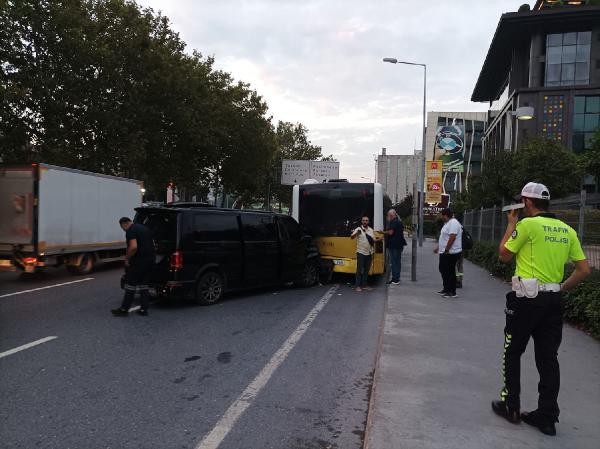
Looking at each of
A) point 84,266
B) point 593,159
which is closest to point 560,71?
point 593,159

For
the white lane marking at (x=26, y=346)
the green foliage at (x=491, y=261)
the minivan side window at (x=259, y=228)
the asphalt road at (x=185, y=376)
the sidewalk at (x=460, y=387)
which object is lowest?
the white lane marking at (x=26, y=346)

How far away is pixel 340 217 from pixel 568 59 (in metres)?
43.1

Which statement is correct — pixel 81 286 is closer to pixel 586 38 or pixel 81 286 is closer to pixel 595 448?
pixel 595 448

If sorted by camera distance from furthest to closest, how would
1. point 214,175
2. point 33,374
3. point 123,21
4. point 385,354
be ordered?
point 214,175
point 123,21
point 385,354
point 33,374

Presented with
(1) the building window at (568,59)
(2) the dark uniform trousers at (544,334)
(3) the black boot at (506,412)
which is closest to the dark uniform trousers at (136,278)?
(3) the black boot at (506,412)

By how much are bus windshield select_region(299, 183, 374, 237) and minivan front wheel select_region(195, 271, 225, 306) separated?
12.6 ft

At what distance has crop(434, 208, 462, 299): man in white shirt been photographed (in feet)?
32.8

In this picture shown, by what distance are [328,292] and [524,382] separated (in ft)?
21.2

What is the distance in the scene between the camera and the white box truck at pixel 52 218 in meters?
11.6

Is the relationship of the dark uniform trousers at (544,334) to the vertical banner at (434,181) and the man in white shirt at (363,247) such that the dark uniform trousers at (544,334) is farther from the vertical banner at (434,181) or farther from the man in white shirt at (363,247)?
the vertical banner at (434,181)

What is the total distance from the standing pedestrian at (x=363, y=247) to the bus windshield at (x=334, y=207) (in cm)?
98

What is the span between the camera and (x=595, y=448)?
354 centimetres

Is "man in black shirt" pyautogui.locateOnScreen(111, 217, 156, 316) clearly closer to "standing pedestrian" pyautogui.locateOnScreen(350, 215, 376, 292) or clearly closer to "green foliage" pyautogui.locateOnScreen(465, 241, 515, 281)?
"standing pedestrian" pyautogui.locateOnScreen(350, 215, 376, 292)

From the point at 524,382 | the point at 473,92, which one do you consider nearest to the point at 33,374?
the point at 524,382
